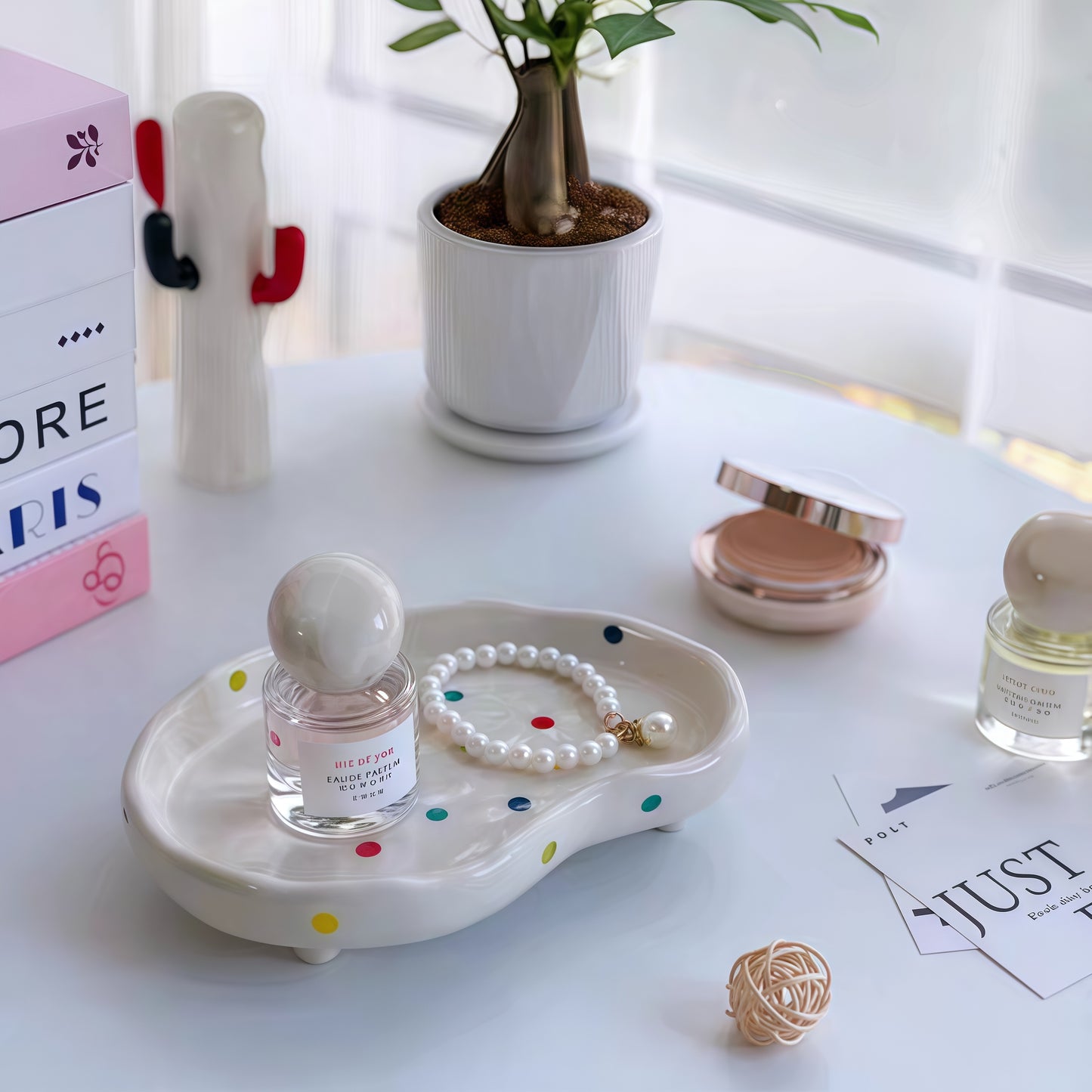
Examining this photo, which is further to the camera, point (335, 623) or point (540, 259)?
point (540, 259)

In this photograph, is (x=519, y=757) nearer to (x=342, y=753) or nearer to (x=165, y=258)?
(x=342, y=753)

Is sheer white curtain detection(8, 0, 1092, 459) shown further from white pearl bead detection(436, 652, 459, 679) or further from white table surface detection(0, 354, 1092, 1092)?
white pearl bead detection(436, 652, 459, 679)

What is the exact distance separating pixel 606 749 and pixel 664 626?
7.0 inches

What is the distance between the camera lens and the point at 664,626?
80 cm

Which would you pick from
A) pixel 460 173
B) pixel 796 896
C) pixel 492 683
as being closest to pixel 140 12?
pixel 460 173

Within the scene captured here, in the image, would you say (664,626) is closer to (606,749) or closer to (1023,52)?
(606,749)

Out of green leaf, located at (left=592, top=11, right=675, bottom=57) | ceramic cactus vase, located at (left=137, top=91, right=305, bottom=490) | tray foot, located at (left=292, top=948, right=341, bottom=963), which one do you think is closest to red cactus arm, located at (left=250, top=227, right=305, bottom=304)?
ceramic cactus vase, located at (left=137, top=91, right=305, bottom=490)

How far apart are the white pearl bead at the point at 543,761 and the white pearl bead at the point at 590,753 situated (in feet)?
0.05

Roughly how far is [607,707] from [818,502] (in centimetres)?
20

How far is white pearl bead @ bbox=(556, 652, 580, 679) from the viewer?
2.26 feet

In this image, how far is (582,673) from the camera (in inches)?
26.9

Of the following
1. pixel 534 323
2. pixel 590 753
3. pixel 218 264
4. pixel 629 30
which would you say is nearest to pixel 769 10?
pixel 629 30

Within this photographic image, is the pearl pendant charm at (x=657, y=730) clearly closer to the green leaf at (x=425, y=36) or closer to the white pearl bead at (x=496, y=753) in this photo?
the white pearl bead at (x=496, y=753)

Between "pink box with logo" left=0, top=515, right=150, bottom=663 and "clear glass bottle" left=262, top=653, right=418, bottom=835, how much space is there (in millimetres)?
212
